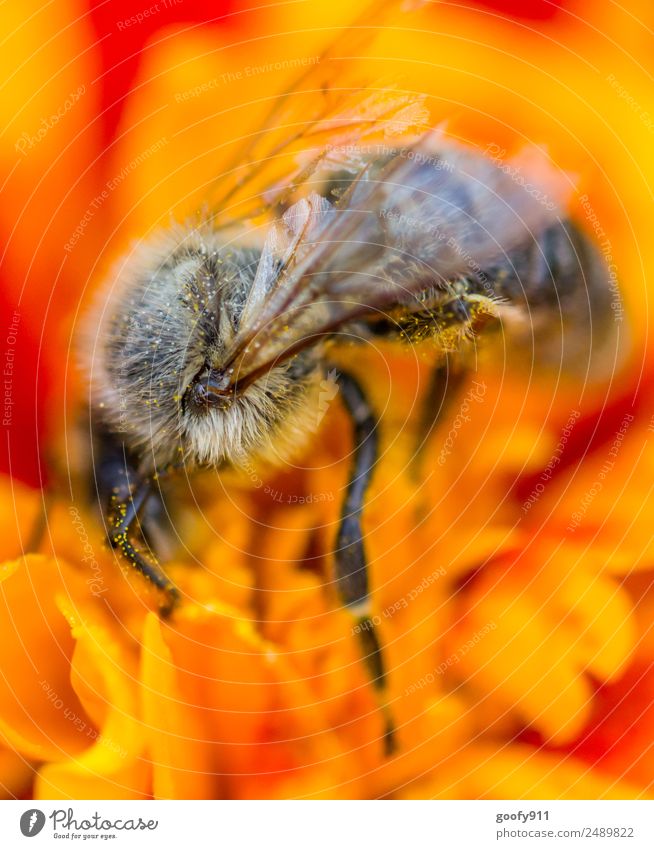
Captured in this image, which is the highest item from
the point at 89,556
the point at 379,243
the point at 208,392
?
the point at 379,243

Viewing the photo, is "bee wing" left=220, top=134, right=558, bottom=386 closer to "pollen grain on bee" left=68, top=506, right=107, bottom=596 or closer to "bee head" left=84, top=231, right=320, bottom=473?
"bee head" left=84, top=231, right=320, bottom=473

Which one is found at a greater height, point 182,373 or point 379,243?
point 379,243

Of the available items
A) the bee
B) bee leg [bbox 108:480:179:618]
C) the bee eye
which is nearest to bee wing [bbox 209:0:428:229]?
the bee

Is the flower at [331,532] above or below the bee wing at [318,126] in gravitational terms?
below

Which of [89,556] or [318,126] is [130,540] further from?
[318,126]

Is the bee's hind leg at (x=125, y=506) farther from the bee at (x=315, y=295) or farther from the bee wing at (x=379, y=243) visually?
the bee wing at (x=379, y=243)

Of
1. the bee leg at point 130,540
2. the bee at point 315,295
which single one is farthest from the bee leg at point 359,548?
the bee leg at point 130,540

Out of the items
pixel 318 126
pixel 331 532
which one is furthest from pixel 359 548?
pixel 318 126
